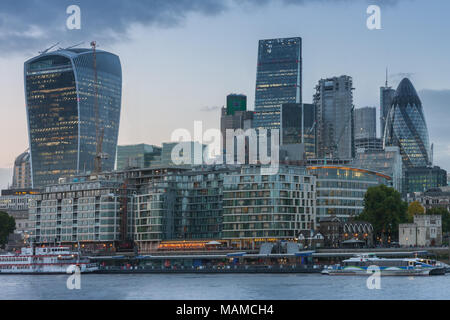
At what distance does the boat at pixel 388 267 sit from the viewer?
121m

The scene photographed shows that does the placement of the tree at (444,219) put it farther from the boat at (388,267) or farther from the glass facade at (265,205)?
the boat at (388,267)

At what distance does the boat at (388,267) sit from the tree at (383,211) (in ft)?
125

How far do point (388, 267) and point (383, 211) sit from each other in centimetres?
4511

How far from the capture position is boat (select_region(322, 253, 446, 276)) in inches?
4764

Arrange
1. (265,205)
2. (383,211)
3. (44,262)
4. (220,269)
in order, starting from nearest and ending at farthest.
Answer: (220,269)
(44,262)
(383,211)
(265,205)

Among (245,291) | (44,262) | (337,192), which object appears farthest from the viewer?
(337,192)

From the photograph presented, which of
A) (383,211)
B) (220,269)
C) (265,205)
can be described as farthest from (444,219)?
(220,269)

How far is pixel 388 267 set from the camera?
12331cm

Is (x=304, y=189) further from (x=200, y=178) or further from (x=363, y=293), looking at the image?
(x=363, y=293)

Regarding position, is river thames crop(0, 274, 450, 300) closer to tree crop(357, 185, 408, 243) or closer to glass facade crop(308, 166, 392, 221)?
tree crop(357, 185, 408, 243)

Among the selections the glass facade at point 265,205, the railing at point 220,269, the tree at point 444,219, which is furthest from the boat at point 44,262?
the tree at point 444,219

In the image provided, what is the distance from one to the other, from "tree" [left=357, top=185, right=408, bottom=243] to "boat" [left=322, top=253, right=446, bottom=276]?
1503 inches

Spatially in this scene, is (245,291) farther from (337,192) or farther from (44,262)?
(337,192)
